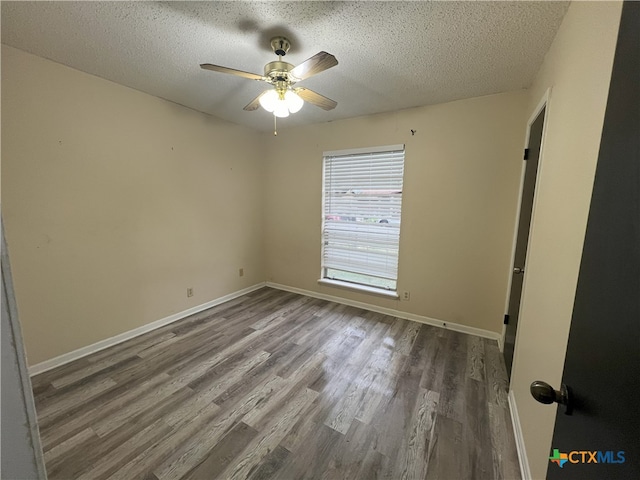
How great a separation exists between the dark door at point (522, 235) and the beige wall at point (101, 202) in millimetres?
3339

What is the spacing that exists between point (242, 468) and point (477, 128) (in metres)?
3.36

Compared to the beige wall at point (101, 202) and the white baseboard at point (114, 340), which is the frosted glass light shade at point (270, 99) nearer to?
the beige wall at point (101, 202)

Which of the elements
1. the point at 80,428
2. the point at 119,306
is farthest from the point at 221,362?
the point at 119,306

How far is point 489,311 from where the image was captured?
107 inches

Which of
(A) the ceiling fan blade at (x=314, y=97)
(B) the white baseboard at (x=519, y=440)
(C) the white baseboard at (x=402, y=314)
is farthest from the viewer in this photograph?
(C) the white baseboard at (x=402, y=314)

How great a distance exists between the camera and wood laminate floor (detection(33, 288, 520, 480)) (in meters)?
1.39

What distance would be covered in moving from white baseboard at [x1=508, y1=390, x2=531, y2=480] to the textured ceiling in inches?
95.4

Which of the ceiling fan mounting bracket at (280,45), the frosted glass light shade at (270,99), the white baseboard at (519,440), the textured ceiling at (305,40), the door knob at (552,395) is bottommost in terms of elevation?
the white baseboard at (519,440)

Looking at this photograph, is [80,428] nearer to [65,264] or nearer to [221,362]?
[221,362]

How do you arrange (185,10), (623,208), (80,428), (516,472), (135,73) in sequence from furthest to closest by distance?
(135,73) < (80,428) < (185,10) < (516,472) < (623,208)

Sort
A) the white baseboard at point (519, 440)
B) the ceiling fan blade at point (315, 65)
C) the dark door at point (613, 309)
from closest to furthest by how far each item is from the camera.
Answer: the dark door at point (613, 309) → the white baseboard at point (519, 440) → the ceiling fan blade at point (315, 65)

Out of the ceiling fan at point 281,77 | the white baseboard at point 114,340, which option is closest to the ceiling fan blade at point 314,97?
the ceiling fan at point 281,77

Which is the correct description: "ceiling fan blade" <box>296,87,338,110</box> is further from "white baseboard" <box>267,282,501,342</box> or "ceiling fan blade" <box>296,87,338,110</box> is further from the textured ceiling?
"white baseboard" <box>267,282,501,342</box>

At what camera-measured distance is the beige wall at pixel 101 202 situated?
6.39 feet
